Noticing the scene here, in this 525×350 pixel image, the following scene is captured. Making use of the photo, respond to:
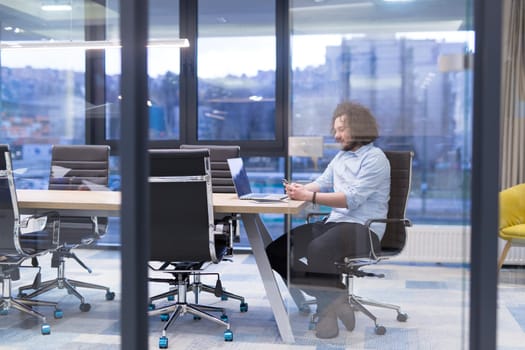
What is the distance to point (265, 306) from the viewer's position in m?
4.13

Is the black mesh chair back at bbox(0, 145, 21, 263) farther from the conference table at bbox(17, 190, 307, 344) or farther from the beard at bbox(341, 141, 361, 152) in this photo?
the beard at bbox(341, 141, 361, 152)

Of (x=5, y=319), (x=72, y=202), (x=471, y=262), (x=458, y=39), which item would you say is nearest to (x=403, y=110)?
(x=458, y=39)

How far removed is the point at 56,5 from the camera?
10.8ft

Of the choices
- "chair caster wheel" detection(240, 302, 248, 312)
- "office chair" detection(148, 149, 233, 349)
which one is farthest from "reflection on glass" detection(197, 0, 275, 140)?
"office chair" detection(148, 149, 233, 349)

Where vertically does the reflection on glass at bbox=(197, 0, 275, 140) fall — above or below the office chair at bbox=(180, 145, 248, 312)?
above

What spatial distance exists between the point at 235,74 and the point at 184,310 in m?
2.88

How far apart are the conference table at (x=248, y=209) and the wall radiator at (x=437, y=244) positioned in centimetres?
49

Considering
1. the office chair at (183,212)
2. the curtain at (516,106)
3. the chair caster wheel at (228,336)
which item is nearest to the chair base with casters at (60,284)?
the office chair at (183,212)

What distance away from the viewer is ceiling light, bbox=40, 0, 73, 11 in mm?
3201

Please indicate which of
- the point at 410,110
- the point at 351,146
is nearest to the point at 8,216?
the point at 351,146

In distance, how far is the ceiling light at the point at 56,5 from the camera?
3.20 meters

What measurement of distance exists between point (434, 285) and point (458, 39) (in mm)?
914

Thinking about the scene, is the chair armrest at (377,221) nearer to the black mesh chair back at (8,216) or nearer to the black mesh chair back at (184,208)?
the black mesh chair back at (184,208)

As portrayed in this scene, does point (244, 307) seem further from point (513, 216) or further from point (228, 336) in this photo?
point (513, 216)
